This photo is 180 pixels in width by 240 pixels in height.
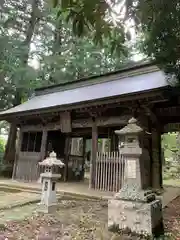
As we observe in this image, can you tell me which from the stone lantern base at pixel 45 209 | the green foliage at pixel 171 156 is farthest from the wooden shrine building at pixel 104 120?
the green foliage at pixel 171 156

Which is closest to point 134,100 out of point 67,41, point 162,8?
point 162,8

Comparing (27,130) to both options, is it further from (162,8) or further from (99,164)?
(162,8)

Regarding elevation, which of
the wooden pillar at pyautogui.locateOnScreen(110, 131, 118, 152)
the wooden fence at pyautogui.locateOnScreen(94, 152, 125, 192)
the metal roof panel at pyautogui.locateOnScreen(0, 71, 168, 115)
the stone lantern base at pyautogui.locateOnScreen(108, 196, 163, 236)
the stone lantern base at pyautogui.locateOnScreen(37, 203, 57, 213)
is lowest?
the stone lantern base at pyautogui.locateOnScreen(37, 203, 57, 213)

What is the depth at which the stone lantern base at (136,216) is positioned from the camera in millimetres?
3373

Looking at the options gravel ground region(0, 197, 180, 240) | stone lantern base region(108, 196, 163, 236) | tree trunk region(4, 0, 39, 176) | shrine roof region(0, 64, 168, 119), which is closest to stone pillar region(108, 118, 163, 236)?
stone lantern base region(108, 196, 163, 236)

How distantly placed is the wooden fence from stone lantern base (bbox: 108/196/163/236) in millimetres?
3050

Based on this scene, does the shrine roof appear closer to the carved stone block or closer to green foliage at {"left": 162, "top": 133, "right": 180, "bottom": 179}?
the carved stone block

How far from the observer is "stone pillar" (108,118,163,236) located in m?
3.40

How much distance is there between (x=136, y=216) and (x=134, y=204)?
170mm

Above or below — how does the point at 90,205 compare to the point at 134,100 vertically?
below

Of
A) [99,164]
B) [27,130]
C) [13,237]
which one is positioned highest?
[27,130]

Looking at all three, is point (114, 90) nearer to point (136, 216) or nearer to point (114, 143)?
point (114, 143)

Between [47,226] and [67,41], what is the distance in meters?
14.6

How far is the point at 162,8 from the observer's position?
2809mm
